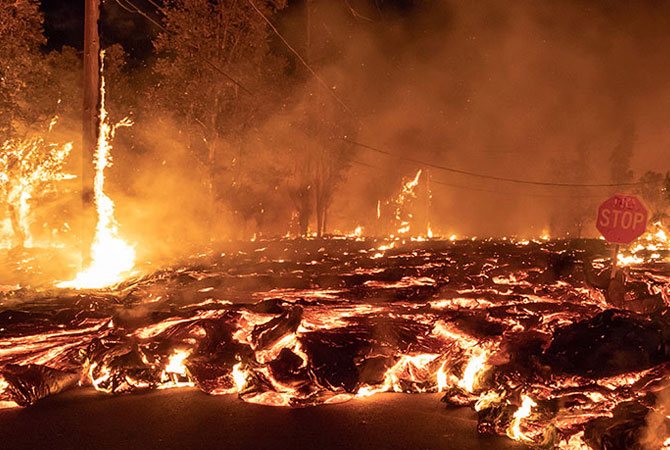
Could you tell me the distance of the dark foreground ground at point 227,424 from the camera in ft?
9.91

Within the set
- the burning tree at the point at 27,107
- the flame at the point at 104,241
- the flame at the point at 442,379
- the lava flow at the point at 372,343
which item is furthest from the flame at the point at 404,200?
the flame at the point at 442,379

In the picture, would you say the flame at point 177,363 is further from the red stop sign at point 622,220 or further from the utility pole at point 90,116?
the red stop sign at point 622,220

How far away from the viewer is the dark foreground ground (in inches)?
119

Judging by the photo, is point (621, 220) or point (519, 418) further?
point (621, 220)

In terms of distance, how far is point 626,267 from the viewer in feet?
14.7

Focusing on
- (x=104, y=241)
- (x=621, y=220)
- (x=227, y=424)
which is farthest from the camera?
(x=104, y=241)

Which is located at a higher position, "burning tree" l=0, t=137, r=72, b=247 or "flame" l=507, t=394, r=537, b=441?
"burning tree" l=0, t=137, r=72, b=247

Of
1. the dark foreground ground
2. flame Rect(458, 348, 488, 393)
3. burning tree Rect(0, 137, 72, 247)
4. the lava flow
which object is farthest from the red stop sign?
burning tree Rect(0, 137, 72, 247)

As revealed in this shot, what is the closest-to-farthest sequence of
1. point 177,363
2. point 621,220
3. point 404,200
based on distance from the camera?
point 177,363, point 621,220, point 404,200

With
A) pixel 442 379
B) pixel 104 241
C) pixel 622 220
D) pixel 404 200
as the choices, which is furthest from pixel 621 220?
pixel 404 200

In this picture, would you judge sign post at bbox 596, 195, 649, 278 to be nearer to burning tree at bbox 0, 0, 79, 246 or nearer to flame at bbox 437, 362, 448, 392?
flame at bbox 437, 362, 448, 392

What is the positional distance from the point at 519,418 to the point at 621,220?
3728 millimetres

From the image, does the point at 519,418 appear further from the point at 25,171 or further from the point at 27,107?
the point at 25,171

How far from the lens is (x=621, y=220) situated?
5.74m
